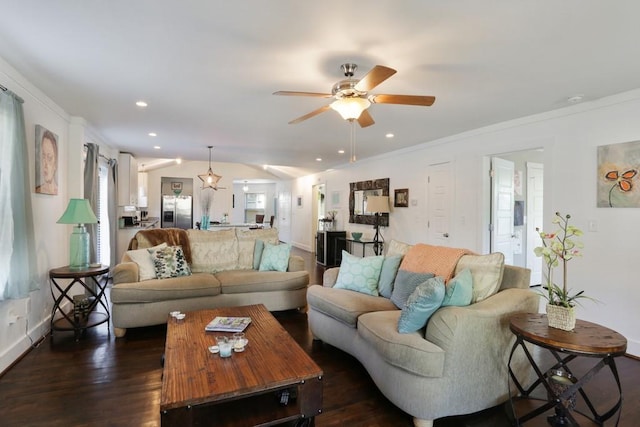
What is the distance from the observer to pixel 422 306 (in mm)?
1984

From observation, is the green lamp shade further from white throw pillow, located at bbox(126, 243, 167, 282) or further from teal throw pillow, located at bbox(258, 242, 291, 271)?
teal throw pillow, located at bbox(258, 242, 291, 271)

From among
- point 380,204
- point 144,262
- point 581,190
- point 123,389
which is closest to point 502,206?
point 581,190

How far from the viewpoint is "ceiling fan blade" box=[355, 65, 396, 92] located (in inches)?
75.3

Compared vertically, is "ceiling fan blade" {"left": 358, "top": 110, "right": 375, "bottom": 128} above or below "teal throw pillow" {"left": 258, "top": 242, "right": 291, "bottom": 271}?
above

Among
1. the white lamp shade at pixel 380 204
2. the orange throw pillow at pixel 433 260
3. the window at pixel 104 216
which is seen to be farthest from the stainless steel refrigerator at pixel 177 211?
the orange throw pillow at pixel 433 260

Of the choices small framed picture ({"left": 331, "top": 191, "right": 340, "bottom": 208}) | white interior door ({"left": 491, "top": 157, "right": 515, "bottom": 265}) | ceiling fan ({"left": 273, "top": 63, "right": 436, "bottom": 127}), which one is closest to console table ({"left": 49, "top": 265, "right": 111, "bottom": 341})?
ceiling fan ({"left": 273, "top": 63, "right": 436, "bottom": 127})

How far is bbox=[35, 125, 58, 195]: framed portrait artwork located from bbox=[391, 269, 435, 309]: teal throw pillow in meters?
3.44

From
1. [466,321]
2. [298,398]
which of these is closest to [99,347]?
[298,398]

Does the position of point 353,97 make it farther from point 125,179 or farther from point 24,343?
point 125,179

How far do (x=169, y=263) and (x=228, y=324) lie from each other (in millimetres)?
1731

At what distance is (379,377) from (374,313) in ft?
1.47

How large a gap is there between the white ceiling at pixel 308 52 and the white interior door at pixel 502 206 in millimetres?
973

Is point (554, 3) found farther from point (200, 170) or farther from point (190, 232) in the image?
point (200, 170)

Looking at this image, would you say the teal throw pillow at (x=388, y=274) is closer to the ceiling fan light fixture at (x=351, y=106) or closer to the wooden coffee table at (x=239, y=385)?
the wooden coffee table at (x=239, y=385)
